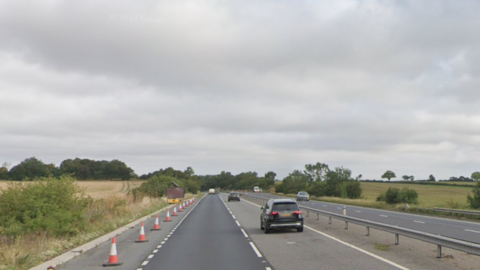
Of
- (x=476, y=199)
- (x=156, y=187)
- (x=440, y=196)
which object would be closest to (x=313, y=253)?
(x=476, y=199)

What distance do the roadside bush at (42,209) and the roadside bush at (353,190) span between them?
67.6 metres

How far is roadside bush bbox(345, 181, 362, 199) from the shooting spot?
3297 inches

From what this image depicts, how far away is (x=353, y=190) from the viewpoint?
84062 mm

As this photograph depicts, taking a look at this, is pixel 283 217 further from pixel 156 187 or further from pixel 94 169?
pixel 94 169

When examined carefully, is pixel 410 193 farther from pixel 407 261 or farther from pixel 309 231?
pixel 407 261

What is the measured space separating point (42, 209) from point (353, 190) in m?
70.5

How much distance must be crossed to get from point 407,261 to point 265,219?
10278 millimetres

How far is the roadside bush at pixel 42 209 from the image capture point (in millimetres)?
18859

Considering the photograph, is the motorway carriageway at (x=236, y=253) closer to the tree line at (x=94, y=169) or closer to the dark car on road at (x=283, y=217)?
the dark car on road at (x=283, y=217)

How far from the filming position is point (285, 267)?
12.0m

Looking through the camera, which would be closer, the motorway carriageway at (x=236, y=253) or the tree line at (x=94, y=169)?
the motorway carriageway at (x=236, y=253)

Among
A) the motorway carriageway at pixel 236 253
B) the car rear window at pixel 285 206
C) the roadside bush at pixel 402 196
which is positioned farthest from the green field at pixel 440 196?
the motorway carriageway at pixel 236 253

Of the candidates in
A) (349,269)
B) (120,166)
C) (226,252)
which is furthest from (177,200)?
(120,166)

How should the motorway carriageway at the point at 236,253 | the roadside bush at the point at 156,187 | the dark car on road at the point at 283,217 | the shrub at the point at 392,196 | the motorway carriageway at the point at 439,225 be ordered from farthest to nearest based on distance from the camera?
the roadside bush at the point at 156,187 → the shrub at the point at 392,196 → the dark car on road at the point at 283,217 → the motorway carriageway at the point at 439,225 → the motorway carriageway at the point at 236,253
